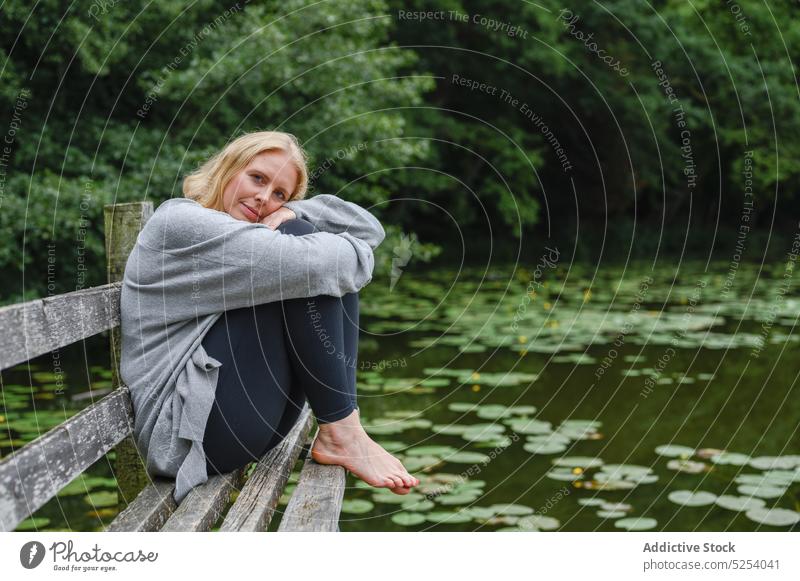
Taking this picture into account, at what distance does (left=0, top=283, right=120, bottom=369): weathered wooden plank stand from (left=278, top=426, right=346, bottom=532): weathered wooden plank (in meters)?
0.51

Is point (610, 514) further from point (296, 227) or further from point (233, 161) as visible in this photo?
point (233, 161)

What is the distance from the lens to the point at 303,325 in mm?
1683

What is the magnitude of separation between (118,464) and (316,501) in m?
0.66

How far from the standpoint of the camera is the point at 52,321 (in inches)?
53.6

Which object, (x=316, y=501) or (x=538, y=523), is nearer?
(x=316, y=501)

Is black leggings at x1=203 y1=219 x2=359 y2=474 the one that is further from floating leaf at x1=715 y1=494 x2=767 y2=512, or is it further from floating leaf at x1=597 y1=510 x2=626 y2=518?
floating leaf at x1=715 y1=494 x2=767 y2=512

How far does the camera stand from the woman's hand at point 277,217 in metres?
1.82

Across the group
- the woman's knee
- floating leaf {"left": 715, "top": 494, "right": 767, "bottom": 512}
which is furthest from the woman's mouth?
floating leaf {"left": 715, "top": 494, "right": 767, "bottom": 512}

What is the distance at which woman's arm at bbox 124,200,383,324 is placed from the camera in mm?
1642

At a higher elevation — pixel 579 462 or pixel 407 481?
pixel 407 481
